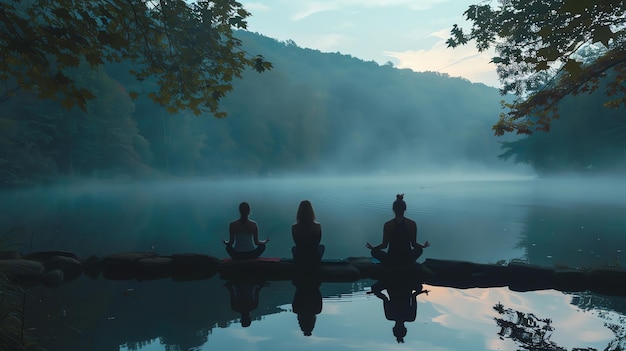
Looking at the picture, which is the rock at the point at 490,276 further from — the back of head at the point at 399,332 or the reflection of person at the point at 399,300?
the back of head at the point at 399,332

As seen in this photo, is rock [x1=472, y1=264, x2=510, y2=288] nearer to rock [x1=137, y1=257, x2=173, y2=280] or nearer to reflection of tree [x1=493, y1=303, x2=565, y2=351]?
reflection of tree [x1=493, y1=303, x2=565, y2=351]

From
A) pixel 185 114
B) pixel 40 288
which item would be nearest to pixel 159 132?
pixel 185 114

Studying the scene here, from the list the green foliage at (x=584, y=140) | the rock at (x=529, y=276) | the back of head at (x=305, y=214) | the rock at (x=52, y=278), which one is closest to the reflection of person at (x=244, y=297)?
the back of head at (x=305, y=214)

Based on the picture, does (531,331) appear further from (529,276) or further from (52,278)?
(52,278)

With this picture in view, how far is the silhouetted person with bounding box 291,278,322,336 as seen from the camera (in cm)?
597

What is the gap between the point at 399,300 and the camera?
697 centimetres

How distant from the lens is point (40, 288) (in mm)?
7449

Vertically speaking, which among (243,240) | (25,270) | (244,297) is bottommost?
(244,297)

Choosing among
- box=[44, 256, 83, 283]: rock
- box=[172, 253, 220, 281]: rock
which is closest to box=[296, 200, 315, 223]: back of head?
box=[172, 253, 220, 281]: rock

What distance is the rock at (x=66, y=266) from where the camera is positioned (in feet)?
27.7

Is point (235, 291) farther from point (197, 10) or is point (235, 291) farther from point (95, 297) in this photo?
point (197, 10)

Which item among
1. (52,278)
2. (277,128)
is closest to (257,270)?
(52,278)

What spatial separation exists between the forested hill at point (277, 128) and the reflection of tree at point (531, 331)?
998cm

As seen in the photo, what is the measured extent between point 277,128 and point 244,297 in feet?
255
